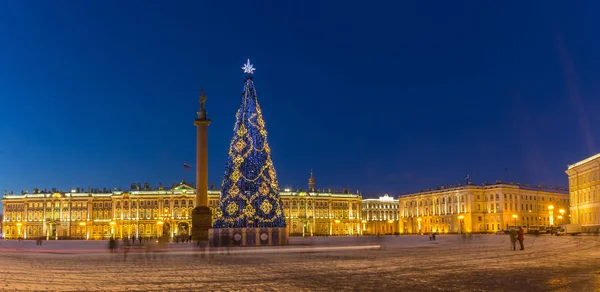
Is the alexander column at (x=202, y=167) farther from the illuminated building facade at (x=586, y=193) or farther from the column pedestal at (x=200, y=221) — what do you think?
the illuminated building facade at (x=586, y=193)

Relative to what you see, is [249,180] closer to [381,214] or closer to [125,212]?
[125,212]

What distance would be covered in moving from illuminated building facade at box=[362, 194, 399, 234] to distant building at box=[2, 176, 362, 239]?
14.1 metres

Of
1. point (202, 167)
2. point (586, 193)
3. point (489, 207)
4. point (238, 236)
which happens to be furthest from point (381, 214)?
point (238, 236)

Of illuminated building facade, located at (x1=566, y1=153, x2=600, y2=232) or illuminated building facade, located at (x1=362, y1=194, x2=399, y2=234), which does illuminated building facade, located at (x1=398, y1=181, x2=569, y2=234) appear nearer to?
illuminated building facade, located at (x1=362, y1=194, x2=399, y2=234)

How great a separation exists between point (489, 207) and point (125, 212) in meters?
82.2

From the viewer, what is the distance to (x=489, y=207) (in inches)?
5049

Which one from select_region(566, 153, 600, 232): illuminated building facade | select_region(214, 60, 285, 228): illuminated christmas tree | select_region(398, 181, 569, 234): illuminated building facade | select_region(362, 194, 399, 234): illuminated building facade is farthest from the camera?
select_region(362, 194, 399, 234): illuminated building facade

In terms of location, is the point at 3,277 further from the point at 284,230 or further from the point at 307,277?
the point at 284,230

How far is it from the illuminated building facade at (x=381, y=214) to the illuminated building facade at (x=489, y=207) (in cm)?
2375

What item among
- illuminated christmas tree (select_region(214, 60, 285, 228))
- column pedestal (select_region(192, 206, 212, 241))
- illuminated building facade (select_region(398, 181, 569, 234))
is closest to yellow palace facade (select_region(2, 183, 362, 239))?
illuminated building facade (select_region(398, 181, 569, 234))

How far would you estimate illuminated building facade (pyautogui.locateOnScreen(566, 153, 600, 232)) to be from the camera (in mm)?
71250

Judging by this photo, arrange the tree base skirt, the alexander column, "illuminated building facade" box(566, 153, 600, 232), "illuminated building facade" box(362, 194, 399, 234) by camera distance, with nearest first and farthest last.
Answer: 1. the tree base skirt
2. the alexander column
3. "illuminated building facade" box(566, 153, 600, 232)
4. "illuminated building facade" box(362, 194, 399, 234)

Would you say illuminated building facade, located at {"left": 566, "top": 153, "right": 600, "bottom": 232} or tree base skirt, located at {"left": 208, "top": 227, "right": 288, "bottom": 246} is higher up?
illuminated building facade, located at {"left": 566, "top": 153, "right": 600, "bottom": 232}

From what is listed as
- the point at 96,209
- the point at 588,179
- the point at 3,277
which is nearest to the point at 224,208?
the point at 3,277
